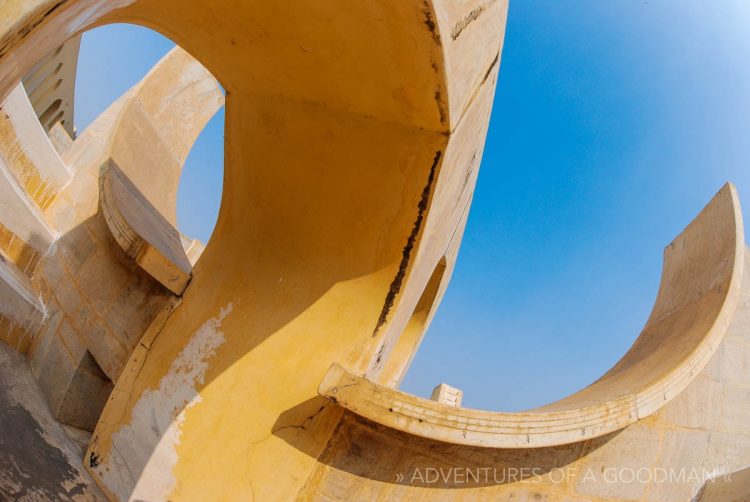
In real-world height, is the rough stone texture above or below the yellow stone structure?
below

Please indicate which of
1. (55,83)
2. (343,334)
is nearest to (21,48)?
(343,334)

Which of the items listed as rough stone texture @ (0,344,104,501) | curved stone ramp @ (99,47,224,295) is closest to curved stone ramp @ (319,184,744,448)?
rough stone texture @ (0,344,104,501)

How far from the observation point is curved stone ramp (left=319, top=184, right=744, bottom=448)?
3.10 m

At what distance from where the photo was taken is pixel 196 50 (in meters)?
3.38

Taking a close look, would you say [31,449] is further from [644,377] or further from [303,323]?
[644,377]

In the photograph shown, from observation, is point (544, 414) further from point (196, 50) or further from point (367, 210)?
point (196, 50)

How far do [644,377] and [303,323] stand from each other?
86.9 inches

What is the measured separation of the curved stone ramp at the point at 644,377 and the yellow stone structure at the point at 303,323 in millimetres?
16

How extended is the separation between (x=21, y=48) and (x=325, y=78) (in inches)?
83.8

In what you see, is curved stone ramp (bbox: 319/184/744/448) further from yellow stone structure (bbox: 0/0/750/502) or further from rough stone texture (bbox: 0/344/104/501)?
rough stone texture (bbox: 0/344/104/501)

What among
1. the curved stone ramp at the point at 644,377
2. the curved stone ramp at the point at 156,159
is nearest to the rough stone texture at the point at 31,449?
the curved stone ramp at the point at 156,159

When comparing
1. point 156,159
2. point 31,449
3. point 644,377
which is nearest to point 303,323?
point 31,449

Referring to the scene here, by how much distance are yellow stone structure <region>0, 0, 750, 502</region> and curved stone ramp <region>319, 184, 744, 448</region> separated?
2cm

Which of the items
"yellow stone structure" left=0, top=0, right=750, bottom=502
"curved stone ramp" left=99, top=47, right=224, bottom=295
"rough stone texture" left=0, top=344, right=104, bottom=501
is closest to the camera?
"rough stone texture" left=0, top=344, right=104, bottom=501
